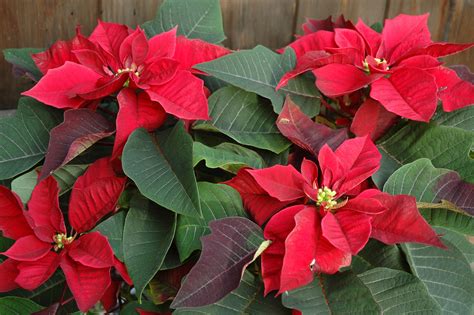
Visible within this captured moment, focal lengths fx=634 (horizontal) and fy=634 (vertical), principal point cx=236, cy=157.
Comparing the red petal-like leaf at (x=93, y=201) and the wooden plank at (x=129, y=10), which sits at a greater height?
the wooden plank at (x=129, y=10)

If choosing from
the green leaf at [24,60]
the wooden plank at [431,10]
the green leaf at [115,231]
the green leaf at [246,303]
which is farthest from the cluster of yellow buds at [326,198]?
the wooden plank at [431,10]

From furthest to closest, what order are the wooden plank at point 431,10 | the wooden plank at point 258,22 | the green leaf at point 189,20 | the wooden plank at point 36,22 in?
the wooden plank at point 431,10 < the wooden plank at point 258,22 < the wooden plank at point 36,22 < the green leaf at point 189,20

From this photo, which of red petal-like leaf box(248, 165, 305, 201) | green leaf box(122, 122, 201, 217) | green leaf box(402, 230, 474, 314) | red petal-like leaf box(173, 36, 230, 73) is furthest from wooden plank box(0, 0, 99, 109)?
green leaf box(402, 230, 474, 314)

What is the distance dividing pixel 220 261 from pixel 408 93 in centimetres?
30

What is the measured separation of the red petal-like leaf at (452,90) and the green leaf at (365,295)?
0.75 ft

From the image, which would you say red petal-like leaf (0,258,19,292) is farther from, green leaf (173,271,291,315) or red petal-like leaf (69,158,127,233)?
green leaf (173,271,291,315)

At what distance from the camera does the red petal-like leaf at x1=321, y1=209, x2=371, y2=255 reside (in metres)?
0.58

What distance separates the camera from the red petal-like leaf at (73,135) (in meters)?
0.63

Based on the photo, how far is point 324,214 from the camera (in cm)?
62

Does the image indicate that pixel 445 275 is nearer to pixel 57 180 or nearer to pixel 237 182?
pixel 237 182

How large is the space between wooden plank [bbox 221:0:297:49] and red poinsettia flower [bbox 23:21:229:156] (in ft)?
1.42

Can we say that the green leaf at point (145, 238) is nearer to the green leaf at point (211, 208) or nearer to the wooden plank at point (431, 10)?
the green leaf at point (211, 208)

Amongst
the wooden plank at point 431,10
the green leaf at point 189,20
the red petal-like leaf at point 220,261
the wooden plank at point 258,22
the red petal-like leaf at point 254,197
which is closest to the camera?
the red petal-like leaf at point 220,261

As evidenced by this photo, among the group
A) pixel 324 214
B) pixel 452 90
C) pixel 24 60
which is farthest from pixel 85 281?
pixel 452 90
